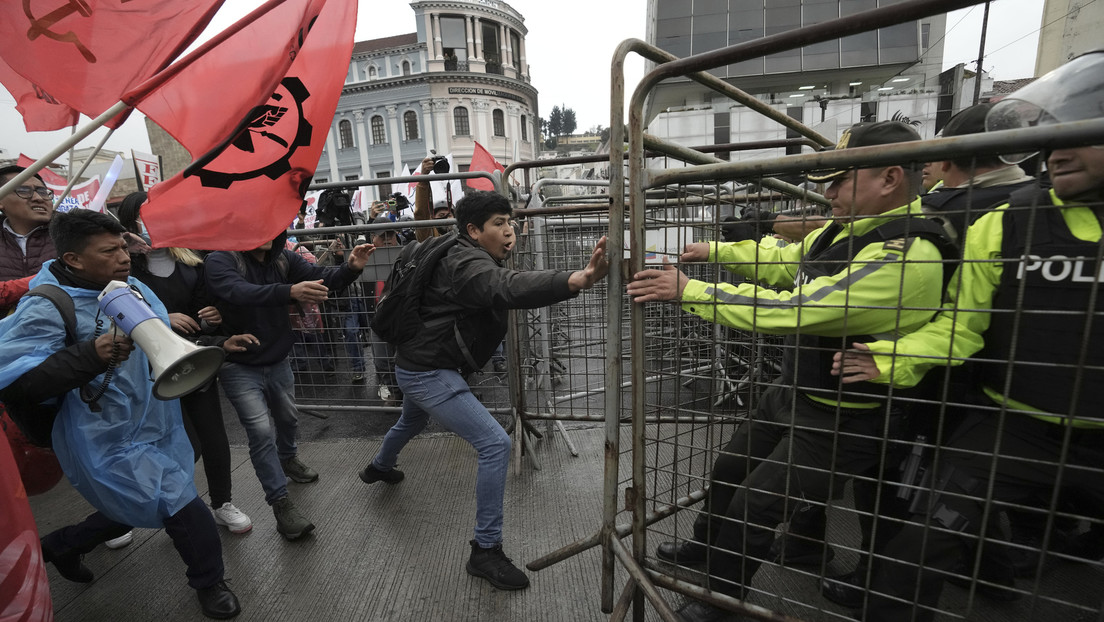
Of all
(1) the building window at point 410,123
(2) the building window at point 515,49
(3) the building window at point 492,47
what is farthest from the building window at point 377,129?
(2) the building window at point 515,49

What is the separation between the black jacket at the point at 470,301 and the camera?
2307 mm

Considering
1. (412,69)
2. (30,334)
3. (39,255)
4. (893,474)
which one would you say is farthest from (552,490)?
(412,69)

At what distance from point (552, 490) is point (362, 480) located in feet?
4.49

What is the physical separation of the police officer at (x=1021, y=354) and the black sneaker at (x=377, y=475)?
9.37 feet

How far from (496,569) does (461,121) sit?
4193cm

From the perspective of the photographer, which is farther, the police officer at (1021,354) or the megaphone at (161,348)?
the megaphone at (161,348)

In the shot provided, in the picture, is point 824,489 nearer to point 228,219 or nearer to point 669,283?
point 669,283

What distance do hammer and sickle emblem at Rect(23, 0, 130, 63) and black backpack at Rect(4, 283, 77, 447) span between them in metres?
1.06

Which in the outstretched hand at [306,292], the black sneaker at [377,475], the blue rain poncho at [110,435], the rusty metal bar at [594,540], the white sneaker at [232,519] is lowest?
the white sneaker at [232,519]

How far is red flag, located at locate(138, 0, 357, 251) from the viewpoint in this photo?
2.18m

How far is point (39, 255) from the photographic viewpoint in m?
3.38

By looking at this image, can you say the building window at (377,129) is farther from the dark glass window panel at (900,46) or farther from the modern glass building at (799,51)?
the dark glass window panel at (900,46)

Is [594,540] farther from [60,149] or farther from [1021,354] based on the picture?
[60,149]

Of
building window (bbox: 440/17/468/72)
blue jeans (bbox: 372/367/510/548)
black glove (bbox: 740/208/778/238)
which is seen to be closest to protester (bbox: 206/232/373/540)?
blue jeans (bbox: 372/367/510/548)
